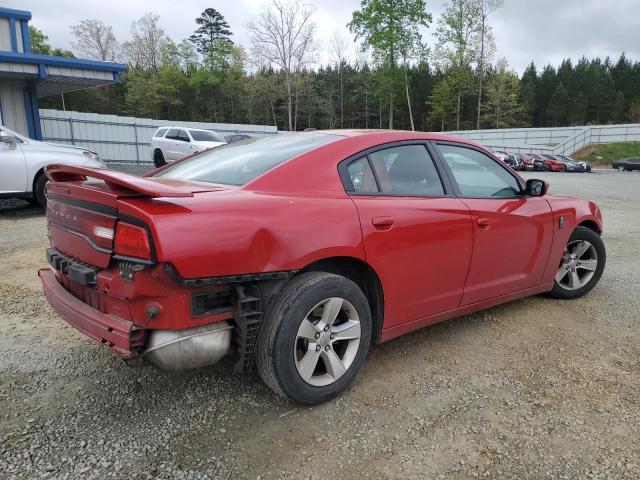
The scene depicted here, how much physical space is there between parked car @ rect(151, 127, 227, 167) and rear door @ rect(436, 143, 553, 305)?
1418 centimetres

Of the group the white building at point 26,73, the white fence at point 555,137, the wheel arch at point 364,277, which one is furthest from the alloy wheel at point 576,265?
the white fence at point 555,137

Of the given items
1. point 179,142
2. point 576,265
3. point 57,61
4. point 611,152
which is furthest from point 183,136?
point 611,152

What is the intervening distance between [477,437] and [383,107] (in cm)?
6685

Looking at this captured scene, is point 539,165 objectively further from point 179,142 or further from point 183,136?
point 179,142

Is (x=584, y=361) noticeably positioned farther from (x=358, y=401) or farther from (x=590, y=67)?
(x=590, y=67)

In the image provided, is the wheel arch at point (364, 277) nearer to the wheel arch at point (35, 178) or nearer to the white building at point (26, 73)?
the wheel arch at point (35, 178)

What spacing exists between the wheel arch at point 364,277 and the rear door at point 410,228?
0.14ft

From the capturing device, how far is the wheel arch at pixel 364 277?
260cm

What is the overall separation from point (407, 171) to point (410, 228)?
1.49 feet

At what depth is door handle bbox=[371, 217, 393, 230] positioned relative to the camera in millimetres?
2621

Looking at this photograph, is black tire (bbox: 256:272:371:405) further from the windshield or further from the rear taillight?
the windshield

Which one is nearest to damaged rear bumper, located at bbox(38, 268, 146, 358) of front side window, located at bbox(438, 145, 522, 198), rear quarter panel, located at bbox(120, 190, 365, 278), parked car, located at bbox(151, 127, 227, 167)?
rear quarter panel, located at bbox(120, 190, 365, 278)

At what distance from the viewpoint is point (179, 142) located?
17125 mm

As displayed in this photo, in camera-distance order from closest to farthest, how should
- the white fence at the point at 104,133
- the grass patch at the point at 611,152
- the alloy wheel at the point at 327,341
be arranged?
the alloy wheel at the point at 327,341 < the white fence at the point at 104,133 < the grass patch at the point at 611,152
